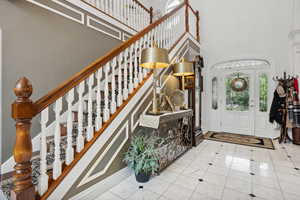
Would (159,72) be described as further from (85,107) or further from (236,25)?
(236,25)

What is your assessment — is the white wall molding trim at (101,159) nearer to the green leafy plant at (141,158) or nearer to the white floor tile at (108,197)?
the green leafy plant at (141,158)

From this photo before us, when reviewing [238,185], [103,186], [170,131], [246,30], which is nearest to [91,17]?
[170,131]

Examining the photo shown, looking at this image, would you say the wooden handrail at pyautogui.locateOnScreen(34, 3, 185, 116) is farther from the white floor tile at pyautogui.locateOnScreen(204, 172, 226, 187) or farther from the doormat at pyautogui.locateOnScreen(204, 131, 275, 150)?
the doormat at pyautogui.locateOnScreen(204, 131, 275, 150)

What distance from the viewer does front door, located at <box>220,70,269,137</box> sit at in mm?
4652

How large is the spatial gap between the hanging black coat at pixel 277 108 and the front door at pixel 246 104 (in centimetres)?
43

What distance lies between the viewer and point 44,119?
4.25ft

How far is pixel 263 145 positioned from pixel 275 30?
3.17m

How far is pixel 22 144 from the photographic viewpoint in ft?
3.74

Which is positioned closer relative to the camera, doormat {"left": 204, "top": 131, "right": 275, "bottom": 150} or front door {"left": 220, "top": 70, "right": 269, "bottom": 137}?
doormat {"left": 204, "top": 131, "right": 275, "bottom": 150}

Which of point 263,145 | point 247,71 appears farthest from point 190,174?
point 247,71

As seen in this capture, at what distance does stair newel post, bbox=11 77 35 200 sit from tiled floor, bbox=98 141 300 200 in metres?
0.89

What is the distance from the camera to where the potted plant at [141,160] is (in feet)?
6.70

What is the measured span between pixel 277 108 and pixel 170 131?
3321 mm

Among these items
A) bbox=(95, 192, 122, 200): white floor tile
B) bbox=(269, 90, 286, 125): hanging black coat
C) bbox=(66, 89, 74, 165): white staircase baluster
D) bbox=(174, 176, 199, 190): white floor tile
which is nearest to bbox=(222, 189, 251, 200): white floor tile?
bbox=(174, 176, 199, 190): white floor tile
